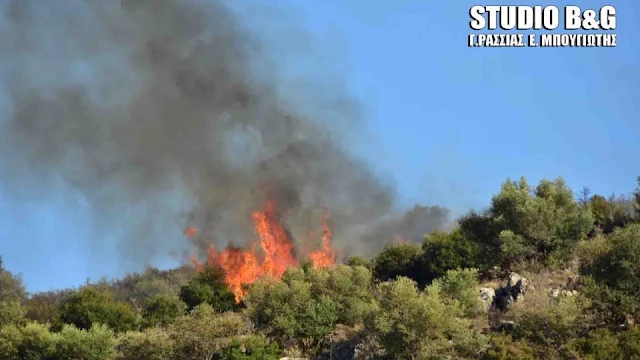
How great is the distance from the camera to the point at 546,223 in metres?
56.7

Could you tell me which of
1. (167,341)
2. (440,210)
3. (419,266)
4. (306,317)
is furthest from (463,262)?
(440,210)

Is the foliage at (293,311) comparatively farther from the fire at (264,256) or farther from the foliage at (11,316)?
the foliage at (11,316)

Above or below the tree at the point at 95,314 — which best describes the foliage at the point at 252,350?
below

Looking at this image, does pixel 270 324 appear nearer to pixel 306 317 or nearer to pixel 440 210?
pixel 306 317

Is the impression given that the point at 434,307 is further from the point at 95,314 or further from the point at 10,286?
the point at 10,286

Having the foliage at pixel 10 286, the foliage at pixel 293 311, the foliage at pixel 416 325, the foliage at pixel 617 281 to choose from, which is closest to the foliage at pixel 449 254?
the foliage at pixel 293 311

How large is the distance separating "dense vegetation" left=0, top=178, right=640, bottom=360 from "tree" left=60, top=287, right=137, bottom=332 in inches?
4.8

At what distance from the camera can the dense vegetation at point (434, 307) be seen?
129 ft

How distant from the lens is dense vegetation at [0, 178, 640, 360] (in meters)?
39.3

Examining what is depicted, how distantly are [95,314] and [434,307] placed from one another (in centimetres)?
3594

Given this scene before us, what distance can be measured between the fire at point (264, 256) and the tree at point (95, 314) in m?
11.1

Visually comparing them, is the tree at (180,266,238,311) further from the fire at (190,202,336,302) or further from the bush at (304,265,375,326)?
the bush at (304,265,375,326)

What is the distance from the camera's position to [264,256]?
79.8 meters

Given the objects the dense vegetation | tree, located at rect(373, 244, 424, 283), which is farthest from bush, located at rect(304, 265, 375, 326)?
tree, located at rect(373, 244, 424, 283)
